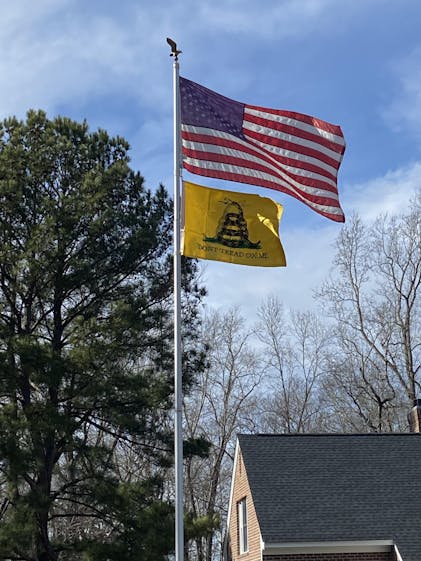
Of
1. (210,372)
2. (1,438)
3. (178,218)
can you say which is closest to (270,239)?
(178,218)

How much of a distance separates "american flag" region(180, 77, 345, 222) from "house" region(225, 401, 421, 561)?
31.1ft

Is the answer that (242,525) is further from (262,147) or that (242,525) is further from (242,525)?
(262,147)

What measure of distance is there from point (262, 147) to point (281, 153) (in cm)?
30

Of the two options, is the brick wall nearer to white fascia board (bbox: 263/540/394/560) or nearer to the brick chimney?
white fascia board (bbox: 263/540/394/560)

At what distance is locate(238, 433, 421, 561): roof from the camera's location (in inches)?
713

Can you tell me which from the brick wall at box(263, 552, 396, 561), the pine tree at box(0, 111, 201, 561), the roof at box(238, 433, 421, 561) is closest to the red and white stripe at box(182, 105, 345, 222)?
the pine tree at box(0, 111, 201, 561)

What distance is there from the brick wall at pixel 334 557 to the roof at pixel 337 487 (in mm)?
372

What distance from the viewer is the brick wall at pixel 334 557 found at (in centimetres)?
1780

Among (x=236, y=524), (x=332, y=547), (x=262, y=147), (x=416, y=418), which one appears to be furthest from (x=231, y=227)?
(x=416, y=418)

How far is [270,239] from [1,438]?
8.79 meters

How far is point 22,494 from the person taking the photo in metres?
17.8

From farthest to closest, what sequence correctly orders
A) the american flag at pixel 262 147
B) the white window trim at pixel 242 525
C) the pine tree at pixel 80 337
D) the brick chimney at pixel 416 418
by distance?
the brick chimney at pixel 416 418 < the white window trim at pixel 242 525 < the pine tree at pixel 80 337 < the american flag at pixel 262 147

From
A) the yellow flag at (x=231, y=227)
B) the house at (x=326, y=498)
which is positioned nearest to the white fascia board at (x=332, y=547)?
the house at (x=326, y=498)

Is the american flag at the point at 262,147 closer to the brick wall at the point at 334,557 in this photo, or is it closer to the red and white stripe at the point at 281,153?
the red and white stripe at the point at 281,153
